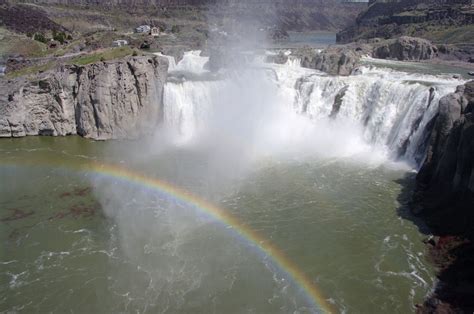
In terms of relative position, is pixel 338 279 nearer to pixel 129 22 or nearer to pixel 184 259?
pixel 184 259

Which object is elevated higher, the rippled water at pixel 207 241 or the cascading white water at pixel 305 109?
the cascading white water at pixel 305 109

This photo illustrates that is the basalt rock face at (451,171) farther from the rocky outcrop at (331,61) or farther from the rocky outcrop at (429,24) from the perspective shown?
the rocky outcrop at (429,24)

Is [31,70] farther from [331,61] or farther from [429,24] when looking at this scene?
[429,24]

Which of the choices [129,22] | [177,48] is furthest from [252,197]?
[129,22]

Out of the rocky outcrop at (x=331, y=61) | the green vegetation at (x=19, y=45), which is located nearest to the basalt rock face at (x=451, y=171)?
the rocky outcrop at (x=331, y=61)

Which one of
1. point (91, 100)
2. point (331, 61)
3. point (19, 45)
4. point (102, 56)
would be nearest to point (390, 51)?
point (331, 61)

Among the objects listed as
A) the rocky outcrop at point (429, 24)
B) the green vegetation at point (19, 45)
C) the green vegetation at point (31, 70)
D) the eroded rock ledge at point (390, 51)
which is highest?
the rocky outcrop at point (429, 24)
